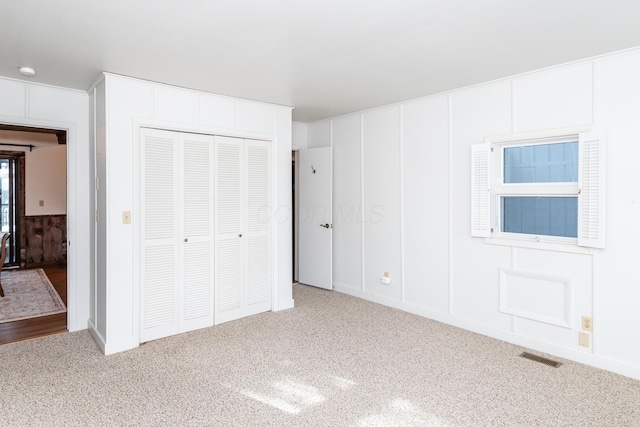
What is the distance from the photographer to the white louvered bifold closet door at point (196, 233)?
384 cm

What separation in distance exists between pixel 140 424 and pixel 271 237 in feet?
8.22

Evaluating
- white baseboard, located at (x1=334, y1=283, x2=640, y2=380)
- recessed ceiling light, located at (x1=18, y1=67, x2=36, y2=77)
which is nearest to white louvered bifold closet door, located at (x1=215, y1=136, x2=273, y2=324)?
white baseboard, located at (x1=334, y1=283, x2=640, y2=380)

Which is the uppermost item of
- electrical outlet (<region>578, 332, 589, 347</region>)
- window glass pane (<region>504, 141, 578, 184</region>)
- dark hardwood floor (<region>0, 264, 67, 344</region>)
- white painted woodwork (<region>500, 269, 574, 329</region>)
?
window glass pane (<region>504, 141, 578, 184</region>)

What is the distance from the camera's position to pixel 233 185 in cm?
419

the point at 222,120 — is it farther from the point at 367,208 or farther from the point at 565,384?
the point at 565,384

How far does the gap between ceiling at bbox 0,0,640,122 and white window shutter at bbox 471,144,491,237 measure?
69cm

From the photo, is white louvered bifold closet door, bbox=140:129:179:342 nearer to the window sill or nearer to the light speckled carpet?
the light speckled carpet

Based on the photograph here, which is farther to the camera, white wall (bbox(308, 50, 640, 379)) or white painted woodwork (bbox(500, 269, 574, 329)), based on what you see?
white painted woodwork (bbox(500, 269, 574, 329))

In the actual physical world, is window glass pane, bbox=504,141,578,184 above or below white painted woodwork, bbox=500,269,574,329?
above

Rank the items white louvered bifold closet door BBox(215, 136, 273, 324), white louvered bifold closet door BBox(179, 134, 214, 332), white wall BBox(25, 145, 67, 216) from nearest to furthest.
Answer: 1. white louvered bifold closet door BBox(179, 134, 214, 332)
2. white louvered bifold closet door BBox(215, 136, 273, 324)
3. white wall BBox(25, 145, 67, 216)

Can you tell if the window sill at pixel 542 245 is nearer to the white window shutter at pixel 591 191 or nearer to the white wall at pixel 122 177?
the white window shutter at pixel 591 191

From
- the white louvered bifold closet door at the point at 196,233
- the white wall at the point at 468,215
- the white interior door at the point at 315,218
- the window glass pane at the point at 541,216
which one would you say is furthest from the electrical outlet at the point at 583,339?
the white louvered bifold closet door at the point at 196,233

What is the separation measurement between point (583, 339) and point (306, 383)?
2.31 metres

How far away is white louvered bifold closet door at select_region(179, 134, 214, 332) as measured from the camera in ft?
12.6
